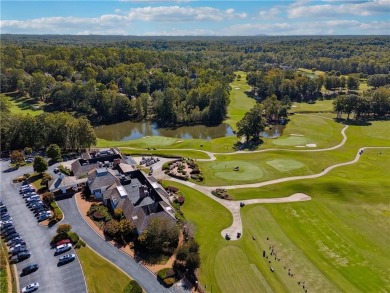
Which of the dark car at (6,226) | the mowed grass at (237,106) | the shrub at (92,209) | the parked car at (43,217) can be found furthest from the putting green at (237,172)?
the mowed grass at (237,106)

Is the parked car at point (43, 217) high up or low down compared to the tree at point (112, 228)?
down

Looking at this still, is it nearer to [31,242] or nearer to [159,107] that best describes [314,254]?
[31,242]

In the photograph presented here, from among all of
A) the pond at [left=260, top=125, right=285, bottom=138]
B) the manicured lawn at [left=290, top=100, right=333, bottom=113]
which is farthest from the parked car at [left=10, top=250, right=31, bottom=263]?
the manicured lawn at [left=290, top=100, right=333, bottom=113]

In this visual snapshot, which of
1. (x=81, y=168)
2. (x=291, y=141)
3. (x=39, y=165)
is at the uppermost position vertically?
(x=39, y=165)

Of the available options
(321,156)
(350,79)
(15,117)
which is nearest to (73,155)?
(15,117)

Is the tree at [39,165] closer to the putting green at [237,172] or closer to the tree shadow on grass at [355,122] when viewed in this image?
the putting green at [237,172]

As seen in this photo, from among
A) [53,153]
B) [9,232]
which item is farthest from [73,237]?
[53,153]

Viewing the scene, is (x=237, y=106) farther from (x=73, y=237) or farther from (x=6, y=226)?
(x=6, y=226)
